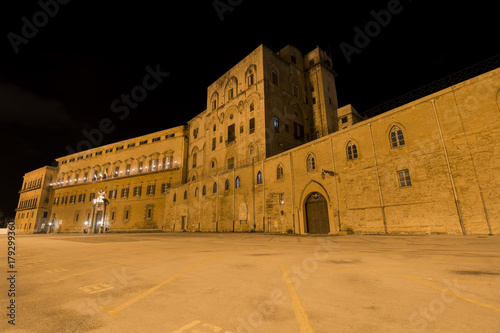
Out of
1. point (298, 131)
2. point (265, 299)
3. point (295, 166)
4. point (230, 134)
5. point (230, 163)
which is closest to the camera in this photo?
point (265, 299)

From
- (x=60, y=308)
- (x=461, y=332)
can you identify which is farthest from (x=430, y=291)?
(x=60, y=308)

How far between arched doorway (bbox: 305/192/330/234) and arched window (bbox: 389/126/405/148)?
6581 mm

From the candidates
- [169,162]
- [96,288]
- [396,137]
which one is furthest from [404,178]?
[169,162]

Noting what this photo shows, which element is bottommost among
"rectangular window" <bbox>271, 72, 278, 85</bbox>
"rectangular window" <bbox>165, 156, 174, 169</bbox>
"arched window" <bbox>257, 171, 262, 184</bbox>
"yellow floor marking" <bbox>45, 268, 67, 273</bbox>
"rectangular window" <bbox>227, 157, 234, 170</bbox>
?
"yellow floor marking" <bbox>45, 268, 67, 273</bbox>

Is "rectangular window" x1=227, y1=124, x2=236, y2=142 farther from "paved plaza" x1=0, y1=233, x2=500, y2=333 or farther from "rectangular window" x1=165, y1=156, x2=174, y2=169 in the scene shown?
"paved plaza" x1=0, y1=233, x2=500, y2=333

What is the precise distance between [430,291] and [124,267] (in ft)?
20.1

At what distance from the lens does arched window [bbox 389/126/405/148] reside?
573 inches

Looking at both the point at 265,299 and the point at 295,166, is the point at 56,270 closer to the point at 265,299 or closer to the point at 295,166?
the point at 265,299

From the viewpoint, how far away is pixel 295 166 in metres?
20.7

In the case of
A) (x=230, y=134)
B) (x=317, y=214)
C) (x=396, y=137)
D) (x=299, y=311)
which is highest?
(x=230, y=134)

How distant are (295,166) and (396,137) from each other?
8.26 meters

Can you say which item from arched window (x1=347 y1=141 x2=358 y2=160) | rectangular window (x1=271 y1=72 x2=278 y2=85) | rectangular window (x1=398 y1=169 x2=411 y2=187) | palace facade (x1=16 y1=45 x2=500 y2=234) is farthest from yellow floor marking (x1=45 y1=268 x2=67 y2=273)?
rectangular window (x1=271 y1=72 x2=278 y2=85)

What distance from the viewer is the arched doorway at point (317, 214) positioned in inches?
721

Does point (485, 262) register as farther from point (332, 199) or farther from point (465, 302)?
point (332, 199)
